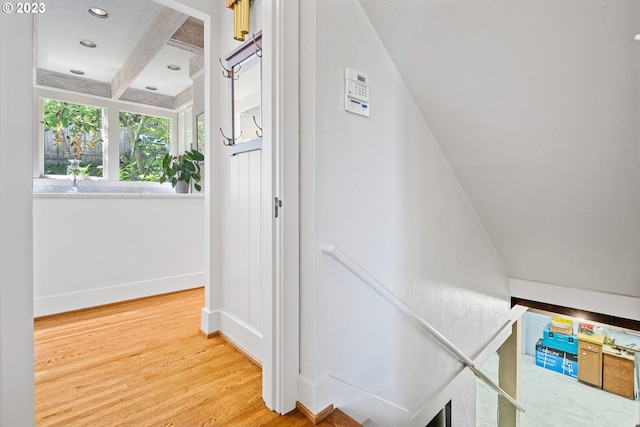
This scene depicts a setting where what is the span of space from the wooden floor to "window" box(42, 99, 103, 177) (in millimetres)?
2238

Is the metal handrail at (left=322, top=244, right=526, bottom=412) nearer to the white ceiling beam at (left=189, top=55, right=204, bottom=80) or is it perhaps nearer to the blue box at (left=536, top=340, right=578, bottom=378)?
the white ceiling beam at (left=189, top=55, right=204, bottom=80)

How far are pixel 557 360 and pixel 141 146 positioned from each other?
7585mm

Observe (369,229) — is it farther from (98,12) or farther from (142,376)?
(98,12)

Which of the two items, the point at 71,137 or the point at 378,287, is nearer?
the point at 378,287

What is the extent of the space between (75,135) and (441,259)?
458 cm

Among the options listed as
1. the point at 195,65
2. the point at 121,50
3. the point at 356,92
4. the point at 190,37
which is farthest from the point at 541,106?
the point at 121,50

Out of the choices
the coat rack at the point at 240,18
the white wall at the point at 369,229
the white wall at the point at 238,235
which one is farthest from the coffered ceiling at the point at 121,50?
the white wall at the point at 369,229

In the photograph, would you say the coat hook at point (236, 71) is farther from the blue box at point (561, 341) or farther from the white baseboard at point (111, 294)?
the blue box at point (561, 341)

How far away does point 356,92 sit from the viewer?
150 centimetres

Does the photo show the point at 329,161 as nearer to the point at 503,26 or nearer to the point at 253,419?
the point at 503,26

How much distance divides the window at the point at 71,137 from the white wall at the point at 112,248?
1628mm

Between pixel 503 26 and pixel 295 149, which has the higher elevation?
pixel 503 26

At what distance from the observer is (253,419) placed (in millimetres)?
1365

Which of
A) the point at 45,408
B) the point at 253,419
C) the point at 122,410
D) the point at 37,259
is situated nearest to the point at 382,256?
the point at 253,419
